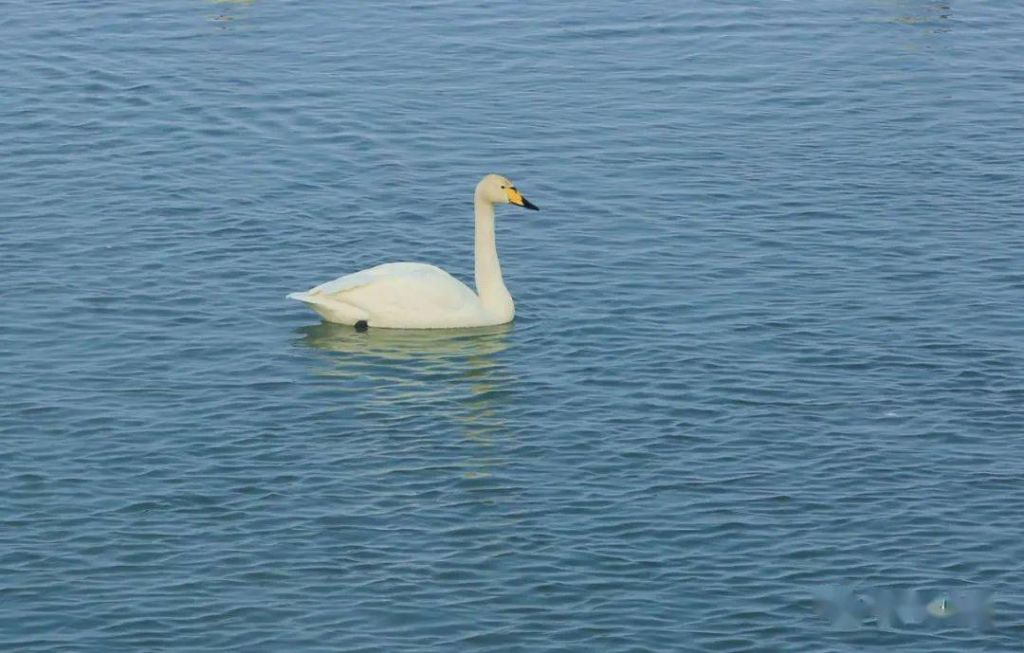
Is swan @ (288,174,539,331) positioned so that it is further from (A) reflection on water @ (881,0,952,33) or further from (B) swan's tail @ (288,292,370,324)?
(A) reflection on water @ (881,0,952,33)

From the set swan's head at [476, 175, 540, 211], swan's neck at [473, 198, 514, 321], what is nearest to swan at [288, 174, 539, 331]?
swan's neck at [473, 198, 514, 321]

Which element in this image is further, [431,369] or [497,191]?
[497,191]

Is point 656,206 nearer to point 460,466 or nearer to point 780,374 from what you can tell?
point 780,374

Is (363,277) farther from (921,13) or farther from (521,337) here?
(921,13)

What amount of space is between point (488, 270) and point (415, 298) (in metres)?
0.84

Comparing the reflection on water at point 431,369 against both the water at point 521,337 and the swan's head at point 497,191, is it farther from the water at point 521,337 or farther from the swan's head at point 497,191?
the swan's head at point 497,191

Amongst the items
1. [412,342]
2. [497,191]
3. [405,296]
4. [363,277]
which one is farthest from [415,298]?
[497,191]

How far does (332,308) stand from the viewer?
69.4 ft

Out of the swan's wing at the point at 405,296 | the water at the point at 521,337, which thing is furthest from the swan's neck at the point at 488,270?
the water at the point at 521,337

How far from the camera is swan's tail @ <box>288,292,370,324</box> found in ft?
68.9

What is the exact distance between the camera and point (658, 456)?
17812 millimetres

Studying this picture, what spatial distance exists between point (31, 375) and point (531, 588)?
6404mm

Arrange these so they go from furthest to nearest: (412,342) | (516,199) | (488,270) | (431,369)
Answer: (516,199)
(488,270)
(412,342)
(431,369)

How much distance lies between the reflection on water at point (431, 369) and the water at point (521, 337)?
68 millimetres
